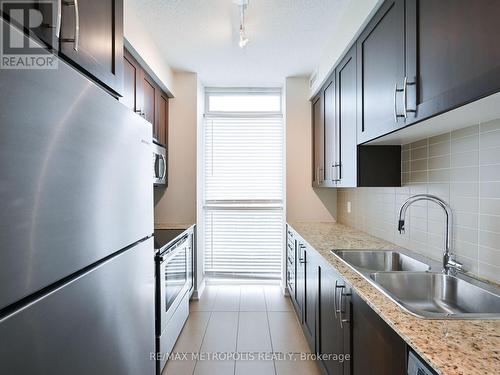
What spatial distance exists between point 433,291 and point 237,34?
2.45m

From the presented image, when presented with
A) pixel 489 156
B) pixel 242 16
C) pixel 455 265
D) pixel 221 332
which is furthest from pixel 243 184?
pixel 489 156

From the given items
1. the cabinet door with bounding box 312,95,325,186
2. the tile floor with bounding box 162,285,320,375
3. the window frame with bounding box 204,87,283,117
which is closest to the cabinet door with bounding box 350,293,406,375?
the tile floor with bounding box 162,285,320,375

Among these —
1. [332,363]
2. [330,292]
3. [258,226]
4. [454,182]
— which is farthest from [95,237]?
[258,226]

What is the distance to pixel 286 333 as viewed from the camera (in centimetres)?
272

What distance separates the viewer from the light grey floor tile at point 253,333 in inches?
97.6

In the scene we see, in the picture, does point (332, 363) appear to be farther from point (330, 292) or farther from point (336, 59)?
point (336, 59)

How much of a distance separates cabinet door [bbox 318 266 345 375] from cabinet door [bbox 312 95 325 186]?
4.93ft

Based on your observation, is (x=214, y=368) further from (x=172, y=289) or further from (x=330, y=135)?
(x=330, y=135)

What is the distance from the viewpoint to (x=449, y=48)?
1071 mm

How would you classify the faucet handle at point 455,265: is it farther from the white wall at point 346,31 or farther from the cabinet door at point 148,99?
the cabinet door at point 148,99

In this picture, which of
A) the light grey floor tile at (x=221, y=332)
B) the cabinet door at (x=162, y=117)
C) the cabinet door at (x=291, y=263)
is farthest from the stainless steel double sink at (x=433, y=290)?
the cabinet door at (x=162, y=117)

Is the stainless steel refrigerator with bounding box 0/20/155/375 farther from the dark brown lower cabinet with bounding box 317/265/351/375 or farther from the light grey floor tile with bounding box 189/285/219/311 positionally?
the light grey floor tile with bounding box 189/285/219/311

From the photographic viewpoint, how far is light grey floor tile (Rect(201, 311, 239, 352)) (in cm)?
248

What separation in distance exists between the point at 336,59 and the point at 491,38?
1.74 metres
